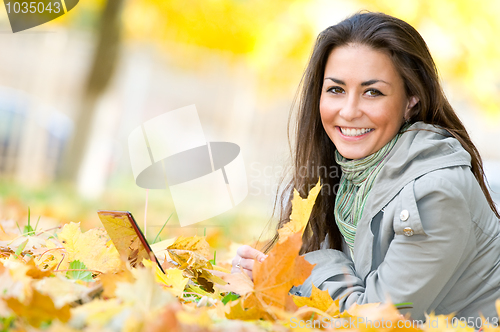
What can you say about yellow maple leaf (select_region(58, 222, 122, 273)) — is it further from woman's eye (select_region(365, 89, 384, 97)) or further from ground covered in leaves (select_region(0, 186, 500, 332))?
woman's eye (select_region(365, 89, 384, 97))

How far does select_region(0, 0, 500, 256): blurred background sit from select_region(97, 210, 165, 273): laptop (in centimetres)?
147

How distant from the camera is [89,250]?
3.96 ft

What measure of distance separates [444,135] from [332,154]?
1.83 ft

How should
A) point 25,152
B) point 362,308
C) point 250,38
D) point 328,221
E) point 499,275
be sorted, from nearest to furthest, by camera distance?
point 362,308 → point 499,275 → point 328,221 → point 250,38 → point 25,152

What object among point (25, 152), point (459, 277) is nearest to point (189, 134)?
point (25, 152)

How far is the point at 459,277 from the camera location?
1370 millimetres

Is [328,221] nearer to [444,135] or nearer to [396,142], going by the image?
[396,142]

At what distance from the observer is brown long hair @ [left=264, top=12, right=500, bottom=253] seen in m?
1.64
